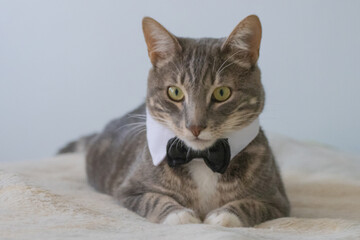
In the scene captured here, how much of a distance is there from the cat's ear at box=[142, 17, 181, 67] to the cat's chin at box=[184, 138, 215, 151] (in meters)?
0.36

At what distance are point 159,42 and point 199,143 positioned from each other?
0.44m

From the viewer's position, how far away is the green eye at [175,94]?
5.69 feet

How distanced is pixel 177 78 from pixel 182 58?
0.10 metres

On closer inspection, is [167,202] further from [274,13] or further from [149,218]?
[274,13]

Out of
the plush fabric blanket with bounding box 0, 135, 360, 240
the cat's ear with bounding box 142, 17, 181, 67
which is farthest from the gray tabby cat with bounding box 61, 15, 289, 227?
the plush fabric blanket with bounding box 0, 135, 360, 240

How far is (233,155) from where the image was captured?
1.83 meters

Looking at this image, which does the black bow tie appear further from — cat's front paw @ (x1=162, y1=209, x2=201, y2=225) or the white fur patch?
cat's front paw @ (x1=162, y1=209, x2=201, y2=225)

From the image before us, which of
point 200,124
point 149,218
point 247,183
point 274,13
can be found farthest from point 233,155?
point 274,13

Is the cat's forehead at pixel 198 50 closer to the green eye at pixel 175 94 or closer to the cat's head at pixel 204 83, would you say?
the cat's head at pixel 204 83

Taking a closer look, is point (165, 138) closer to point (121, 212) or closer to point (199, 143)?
point (199, 143)

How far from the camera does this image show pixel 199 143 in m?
1.69

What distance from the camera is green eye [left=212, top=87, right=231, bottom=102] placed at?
171cm

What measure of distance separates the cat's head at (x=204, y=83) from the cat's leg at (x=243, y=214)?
24cm

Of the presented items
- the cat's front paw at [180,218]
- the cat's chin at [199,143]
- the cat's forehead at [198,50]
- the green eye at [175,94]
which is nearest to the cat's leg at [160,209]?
the cat's front paw at [180,218]
